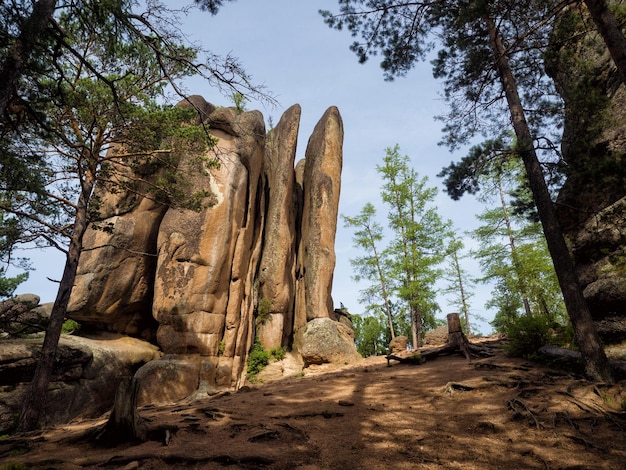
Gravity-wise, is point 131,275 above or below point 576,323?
above

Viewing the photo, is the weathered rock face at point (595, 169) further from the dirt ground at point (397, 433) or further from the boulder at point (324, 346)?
the boulder at point (324, 346)

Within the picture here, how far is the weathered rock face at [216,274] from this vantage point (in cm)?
1416

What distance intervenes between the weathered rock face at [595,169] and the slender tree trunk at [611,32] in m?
1.91

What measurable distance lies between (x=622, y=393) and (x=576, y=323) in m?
1.75

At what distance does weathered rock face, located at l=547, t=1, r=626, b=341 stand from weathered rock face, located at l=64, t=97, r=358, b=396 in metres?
10.1

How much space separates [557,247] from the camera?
845cm

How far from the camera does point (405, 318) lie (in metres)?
29.8

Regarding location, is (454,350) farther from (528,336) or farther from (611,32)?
(611,32)

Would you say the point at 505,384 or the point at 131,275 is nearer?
the point at 505,384

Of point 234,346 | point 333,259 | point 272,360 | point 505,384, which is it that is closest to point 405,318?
point 333,259

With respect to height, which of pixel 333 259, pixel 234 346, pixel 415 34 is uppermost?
pixel 415 34

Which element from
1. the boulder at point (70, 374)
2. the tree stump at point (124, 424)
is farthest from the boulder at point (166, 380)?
the tree stump at point (124, 424)

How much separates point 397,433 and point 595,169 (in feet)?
21.4

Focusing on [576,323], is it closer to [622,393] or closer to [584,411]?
[622,393]
